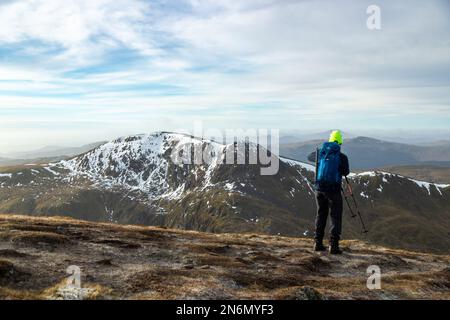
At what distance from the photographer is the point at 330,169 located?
74.6 ft

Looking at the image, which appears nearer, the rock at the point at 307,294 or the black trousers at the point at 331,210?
the rock at the point at 307,294

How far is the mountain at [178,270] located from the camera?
1341 cm

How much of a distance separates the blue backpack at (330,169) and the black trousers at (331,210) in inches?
18.7

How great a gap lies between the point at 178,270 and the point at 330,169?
1105 centimetres

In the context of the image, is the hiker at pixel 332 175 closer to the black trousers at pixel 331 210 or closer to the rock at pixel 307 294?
the black trousers at pixel 331 210

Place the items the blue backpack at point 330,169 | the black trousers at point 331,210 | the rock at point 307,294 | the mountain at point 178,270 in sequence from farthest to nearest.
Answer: the black trousers at point 331,210
the blue backpack at point 330,169
the mountain at point 178,270
the rock at point 307,294

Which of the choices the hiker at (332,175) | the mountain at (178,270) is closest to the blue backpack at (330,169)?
the hiker at (332,175)

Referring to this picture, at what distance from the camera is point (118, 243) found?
23.2 m

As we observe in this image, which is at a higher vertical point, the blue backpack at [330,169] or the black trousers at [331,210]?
the blue backpack at [330,169]

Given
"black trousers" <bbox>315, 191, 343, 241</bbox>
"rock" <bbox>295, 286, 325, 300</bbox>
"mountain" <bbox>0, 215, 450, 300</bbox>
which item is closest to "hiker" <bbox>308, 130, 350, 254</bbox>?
"black trousers" <bbox>315, 191, 343, 241</bbox>

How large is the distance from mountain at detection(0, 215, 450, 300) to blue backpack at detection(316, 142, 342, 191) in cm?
441

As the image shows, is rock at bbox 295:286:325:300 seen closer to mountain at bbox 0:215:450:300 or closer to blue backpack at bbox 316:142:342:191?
mountain at bbox 0:215:450:300
